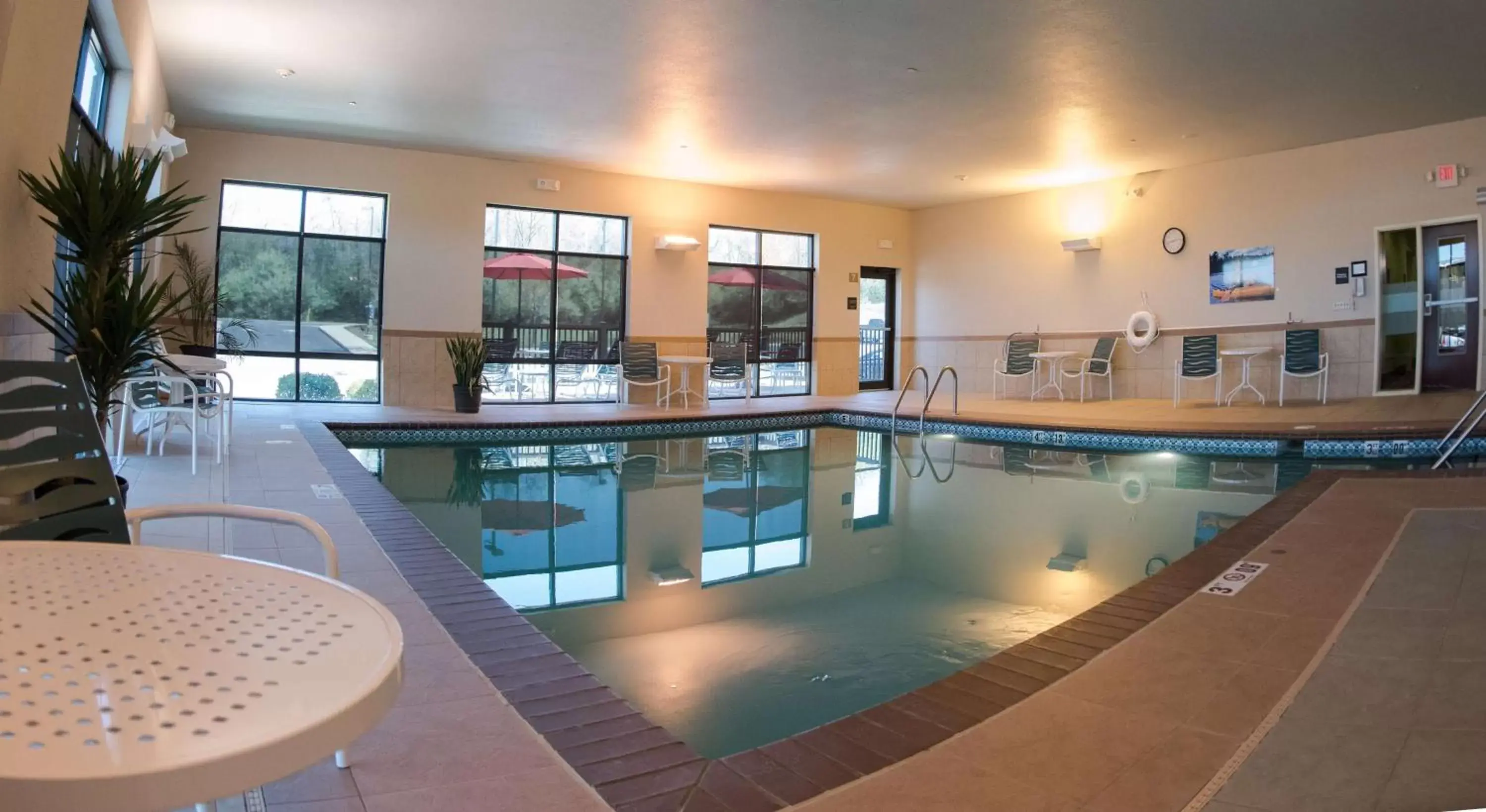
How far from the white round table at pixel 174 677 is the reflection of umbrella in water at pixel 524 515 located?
12.9ft

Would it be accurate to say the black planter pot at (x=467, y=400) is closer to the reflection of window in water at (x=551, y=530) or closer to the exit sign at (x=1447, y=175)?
the reflection of window in water at (x=551, y=530)

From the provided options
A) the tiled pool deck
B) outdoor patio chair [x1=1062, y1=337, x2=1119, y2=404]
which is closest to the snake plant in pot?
the tiled pool deck

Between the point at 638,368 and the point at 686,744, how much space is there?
9.05 meters

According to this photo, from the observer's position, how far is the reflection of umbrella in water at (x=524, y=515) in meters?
4.89

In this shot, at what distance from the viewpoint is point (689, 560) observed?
14.2ft

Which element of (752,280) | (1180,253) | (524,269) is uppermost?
(1180,253)

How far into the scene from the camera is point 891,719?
2.10 meters

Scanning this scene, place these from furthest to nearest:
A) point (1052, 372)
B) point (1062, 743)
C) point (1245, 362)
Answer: point (1052, 372) < point (1245, 362) < point (1062, 743)

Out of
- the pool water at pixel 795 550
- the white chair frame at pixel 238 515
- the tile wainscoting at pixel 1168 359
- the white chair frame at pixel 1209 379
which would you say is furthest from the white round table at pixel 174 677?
the tile wainscoting at pixel 1168 359

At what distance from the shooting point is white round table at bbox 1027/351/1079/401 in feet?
38.6

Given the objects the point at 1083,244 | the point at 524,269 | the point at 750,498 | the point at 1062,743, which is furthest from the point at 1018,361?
the point at 1062,743

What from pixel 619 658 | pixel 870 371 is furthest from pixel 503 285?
pixel 619 658

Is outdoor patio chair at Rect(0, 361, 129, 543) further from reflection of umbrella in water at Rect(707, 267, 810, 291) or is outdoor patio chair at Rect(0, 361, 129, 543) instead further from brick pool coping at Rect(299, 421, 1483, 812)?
reflection of umbrella in water at Rect(707, 267, 810, 291)

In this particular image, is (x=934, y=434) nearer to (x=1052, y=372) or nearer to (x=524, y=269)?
(x=1052, y=372)
